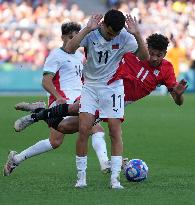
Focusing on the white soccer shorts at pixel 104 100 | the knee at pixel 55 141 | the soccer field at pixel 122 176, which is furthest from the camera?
the knee at pixel 55 141

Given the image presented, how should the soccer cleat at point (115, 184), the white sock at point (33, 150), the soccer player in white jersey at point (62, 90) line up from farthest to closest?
the white sock at point (33, 150) → the soccer player in white jersey at point (62, 90) → the soccer cleat at point (115, 184)

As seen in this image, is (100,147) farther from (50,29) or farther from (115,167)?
(50,29)

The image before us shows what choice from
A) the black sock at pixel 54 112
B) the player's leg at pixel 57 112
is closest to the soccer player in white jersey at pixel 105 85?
the player's leg at pixel 57 112

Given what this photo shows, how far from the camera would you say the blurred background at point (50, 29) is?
3416cm

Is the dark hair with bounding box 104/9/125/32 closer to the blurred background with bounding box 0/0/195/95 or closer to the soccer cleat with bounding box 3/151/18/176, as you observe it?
the soccer cleat with bounding box 3/151/18/176

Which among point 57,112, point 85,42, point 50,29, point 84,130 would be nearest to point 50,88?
point 57,112

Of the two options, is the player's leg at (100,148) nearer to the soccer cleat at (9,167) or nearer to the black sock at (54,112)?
the black sock at (54,112)

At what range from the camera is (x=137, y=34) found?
10117mm

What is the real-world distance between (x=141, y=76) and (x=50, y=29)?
2430 centimetres

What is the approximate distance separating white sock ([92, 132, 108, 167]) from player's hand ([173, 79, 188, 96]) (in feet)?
4.82

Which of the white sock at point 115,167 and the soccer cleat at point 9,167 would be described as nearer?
the white sock at point 115,167

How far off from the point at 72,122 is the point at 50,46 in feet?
77.7

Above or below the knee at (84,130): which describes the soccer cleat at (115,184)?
below

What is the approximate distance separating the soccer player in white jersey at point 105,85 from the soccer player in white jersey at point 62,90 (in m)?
0.95
